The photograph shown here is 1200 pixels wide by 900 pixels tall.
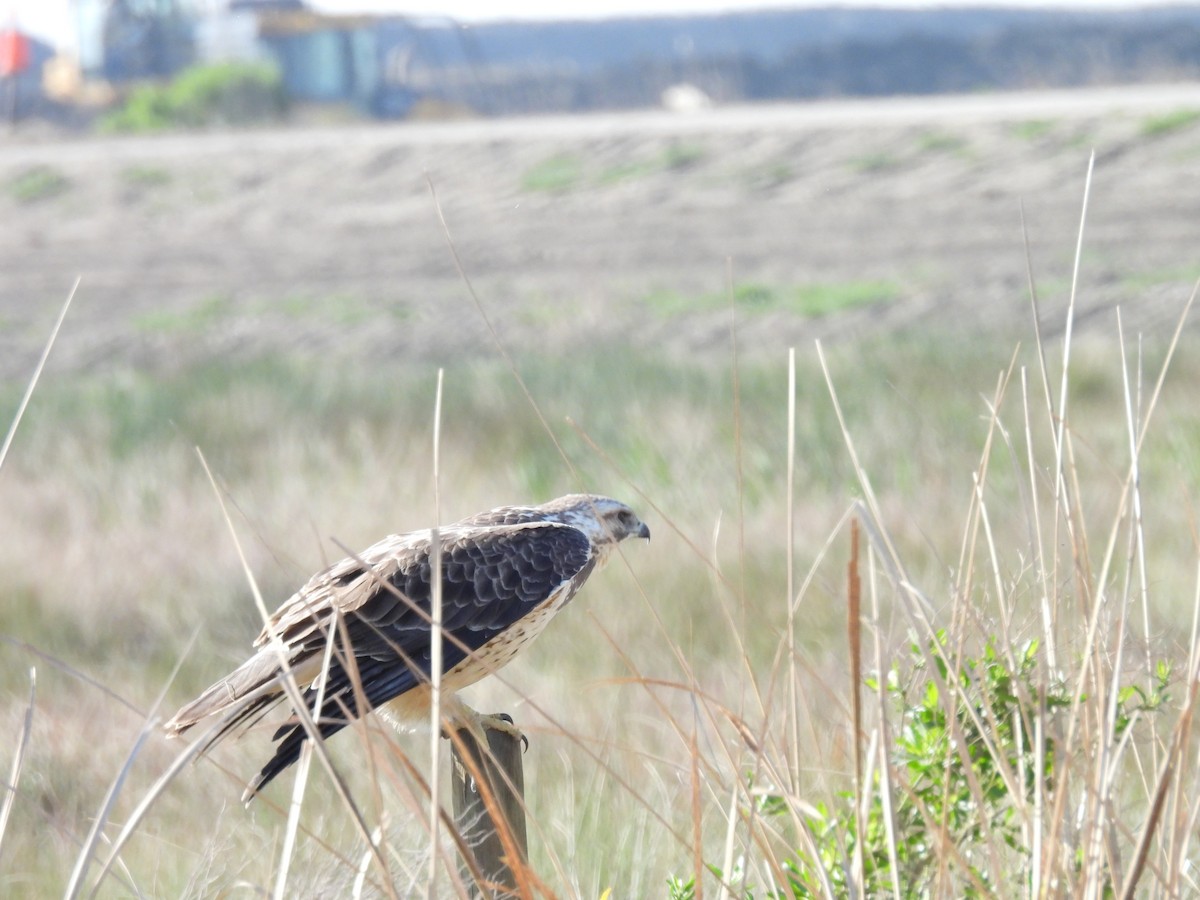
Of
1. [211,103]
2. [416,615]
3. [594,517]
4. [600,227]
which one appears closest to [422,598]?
[416,615]

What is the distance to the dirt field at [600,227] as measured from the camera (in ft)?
48.1

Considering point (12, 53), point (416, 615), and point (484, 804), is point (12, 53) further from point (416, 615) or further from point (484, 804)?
point (484, 804)

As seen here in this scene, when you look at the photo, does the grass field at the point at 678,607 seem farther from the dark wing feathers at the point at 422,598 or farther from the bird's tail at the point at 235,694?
the dark wing feathers at the point at 422,598

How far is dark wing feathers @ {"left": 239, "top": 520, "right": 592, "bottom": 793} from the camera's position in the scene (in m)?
2.71

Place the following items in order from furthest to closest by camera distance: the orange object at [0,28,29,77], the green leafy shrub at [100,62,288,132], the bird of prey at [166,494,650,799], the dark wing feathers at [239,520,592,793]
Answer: the orange object at [0,28,29,77], the green leafy shrub at [100,62,288,132], the dark wing feathers at [239,520,592,793], the bird of prey at [166,494,650,799]

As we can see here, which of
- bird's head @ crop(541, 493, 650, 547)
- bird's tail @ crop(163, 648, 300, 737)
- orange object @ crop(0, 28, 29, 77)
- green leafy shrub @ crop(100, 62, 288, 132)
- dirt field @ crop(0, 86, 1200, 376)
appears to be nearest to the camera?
bird's tail @ crop(163, 648, 300, 737)

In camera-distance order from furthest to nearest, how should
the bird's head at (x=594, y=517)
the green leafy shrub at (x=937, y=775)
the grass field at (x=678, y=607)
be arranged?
1. the bird's head at (x=594, y=517)
2. the green leafy shrub at (x=937, y=775)
3. the grass field at (x=678, y=607)

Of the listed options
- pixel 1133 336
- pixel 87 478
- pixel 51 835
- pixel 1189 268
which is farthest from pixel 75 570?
pixel 1189 268

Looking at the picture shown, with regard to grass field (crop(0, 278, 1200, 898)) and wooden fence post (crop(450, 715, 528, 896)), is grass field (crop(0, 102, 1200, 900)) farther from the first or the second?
wooden fence post (crop(450, 715, 528, 896))

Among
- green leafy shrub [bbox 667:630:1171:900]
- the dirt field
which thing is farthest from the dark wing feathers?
the dirt field

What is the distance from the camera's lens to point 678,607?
628cm

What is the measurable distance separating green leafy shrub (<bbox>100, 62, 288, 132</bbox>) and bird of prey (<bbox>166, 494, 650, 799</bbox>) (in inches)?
1143

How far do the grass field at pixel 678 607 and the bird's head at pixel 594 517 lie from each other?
11 cm

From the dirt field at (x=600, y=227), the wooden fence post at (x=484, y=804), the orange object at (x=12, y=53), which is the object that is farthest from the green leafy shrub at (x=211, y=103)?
the wooden fence post at (x=484, y=804)
